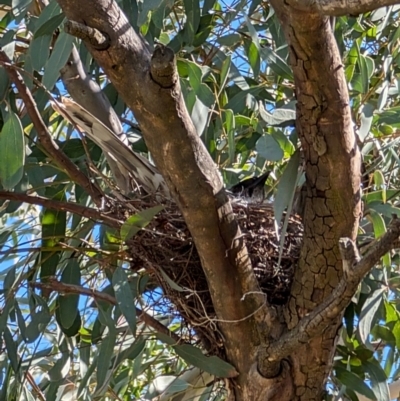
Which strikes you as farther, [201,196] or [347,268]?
[201,196]

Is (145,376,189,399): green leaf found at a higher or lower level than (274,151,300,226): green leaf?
lower

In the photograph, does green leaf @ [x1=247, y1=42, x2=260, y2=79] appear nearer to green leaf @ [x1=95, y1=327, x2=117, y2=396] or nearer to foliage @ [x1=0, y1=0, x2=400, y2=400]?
foliage @ [x1=0, y1=0, x2=400, y2=400]

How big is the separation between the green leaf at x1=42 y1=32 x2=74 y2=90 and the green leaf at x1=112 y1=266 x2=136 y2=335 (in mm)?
392

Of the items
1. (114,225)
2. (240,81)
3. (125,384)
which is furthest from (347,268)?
(125,384)

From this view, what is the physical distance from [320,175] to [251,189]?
640mm

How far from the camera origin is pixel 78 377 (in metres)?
2.24

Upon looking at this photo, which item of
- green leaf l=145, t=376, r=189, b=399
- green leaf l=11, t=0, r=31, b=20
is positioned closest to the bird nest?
green leaf l=145, t=376, r=189, b=399

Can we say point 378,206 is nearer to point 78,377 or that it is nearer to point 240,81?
point 240,81

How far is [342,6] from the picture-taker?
0.85 metres

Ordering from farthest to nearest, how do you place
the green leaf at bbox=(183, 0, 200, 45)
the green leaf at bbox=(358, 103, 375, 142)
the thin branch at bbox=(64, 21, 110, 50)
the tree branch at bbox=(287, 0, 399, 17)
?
the green leaf at bbox=(183, 0, 200, 45) → the green leaf at bbox=(358, 103, 375, 142) → the thin branch at bbox=(64, 21, 110, 50) → the tree branch at bbox=(287, 0, 399, 17)

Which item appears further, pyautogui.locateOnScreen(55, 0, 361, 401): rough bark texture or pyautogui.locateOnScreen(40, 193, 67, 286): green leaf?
pyautogui.locateOnScreen(40, 193, 67, 286): green leaf

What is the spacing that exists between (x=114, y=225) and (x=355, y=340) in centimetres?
69

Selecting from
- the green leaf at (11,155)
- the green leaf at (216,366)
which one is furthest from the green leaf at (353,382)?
the green leaf at (11,155)

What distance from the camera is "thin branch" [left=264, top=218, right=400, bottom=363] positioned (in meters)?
1.06
